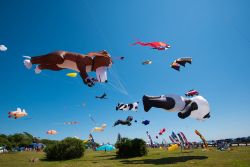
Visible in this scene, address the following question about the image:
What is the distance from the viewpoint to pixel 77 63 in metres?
8.45

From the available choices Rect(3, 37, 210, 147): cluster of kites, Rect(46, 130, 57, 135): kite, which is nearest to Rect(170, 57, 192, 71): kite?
Rect(3, 37, 210, 147): cluster of kites

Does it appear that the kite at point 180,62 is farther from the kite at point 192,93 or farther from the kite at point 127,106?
the kite at point 127,106

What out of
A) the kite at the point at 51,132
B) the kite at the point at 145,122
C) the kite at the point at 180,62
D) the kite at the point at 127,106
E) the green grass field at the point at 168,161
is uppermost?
the kite at the point at 180,62

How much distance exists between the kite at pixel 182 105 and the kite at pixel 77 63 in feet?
12.6

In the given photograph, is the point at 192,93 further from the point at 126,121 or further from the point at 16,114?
the point at 16,114

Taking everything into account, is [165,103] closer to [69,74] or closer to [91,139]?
[69,74]

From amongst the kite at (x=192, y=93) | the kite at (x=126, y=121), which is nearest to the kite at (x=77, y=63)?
the kite at (x=192, y=93)

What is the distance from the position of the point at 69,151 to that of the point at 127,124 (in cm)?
646

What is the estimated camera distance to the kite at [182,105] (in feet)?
39.8

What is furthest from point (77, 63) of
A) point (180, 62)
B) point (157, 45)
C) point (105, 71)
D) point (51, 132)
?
point (51, 132)

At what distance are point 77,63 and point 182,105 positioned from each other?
22.5ft

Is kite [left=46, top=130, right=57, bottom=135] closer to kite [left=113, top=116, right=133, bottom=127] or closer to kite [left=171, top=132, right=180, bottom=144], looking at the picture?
kite [left=113, top=116, right=133, bottom=127]

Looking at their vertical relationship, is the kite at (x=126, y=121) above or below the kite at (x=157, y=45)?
below

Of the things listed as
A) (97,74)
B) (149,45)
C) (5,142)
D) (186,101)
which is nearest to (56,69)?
(97,74)
